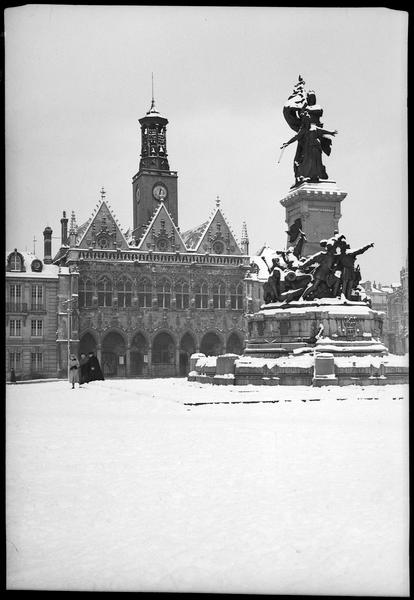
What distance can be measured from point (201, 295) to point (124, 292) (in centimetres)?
642

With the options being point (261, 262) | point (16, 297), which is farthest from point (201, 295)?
point (16, 297)

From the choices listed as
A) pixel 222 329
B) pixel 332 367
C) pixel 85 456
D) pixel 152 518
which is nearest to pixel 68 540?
pixel 152 518

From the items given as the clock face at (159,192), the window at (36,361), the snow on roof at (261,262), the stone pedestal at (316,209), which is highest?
the clock face at (159,192)

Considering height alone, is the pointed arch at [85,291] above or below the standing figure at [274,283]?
above

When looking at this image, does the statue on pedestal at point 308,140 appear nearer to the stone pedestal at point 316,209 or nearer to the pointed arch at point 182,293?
the stone pedestal at point 316,209

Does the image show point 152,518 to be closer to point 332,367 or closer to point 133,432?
point 133,432

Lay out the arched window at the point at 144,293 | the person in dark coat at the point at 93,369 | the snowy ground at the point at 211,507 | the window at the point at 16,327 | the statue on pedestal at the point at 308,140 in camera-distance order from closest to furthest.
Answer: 1. the snowy ground at the point at 211,507
2. the statue on pedestal at the point at 308,140
3. the person in dark coat at the point at 93,369
4. the window at the point at 16,327
5. the arched window at the point at 144,293

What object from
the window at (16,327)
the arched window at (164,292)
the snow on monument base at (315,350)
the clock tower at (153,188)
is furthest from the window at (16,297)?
the snow on monument base at (315,350)

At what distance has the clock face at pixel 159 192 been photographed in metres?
71.9

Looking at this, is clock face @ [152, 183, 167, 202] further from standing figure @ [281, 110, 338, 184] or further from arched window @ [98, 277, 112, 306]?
standing figure @ [281, 110, 338, 184]

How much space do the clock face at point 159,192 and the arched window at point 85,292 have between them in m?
13.4

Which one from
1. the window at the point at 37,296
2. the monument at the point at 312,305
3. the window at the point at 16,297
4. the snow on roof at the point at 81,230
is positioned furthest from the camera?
the snow on roof at the point at 81,230

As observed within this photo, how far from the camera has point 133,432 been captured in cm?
1292

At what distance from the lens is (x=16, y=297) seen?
5616cm
